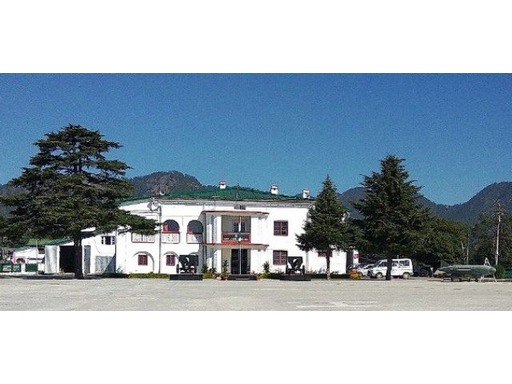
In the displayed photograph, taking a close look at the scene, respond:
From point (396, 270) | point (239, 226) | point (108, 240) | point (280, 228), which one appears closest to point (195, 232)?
point (239, 226)

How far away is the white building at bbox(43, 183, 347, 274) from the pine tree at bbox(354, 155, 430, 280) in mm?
6453

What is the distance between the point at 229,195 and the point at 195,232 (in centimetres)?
351

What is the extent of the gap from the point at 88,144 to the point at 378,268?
1863cm

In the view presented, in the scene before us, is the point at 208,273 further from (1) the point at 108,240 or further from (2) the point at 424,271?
(2) the point at 424,271

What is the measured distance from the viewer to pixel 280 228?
4247 centimetres

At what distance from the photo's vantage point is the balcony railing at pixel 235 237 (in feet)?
134

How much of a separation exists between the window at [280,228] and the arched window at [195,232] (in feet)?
15.1

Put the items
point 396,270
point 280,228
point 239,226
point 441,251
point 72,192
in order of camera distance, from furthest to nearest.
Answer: point 441,251 → point 280,228 → point 239,226 → point 396,270 → point 72,192

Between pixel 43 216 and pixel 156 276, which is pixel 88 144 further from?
pixel 156 276

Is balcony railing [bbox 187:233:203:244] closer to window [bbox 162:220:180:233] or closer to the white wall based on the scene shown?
the white wall

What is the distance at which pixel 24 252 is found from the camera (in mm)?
62781

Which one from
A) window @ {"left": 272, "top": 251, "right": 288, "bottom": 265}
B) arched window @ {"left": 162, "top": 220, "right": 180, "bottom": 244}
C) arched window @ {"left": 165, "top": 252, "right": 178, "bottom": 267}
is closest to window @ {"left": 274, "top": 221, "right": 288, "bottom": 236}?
window @ {"left": 272, "top": 251, "right": 288, "bottom": 265}
